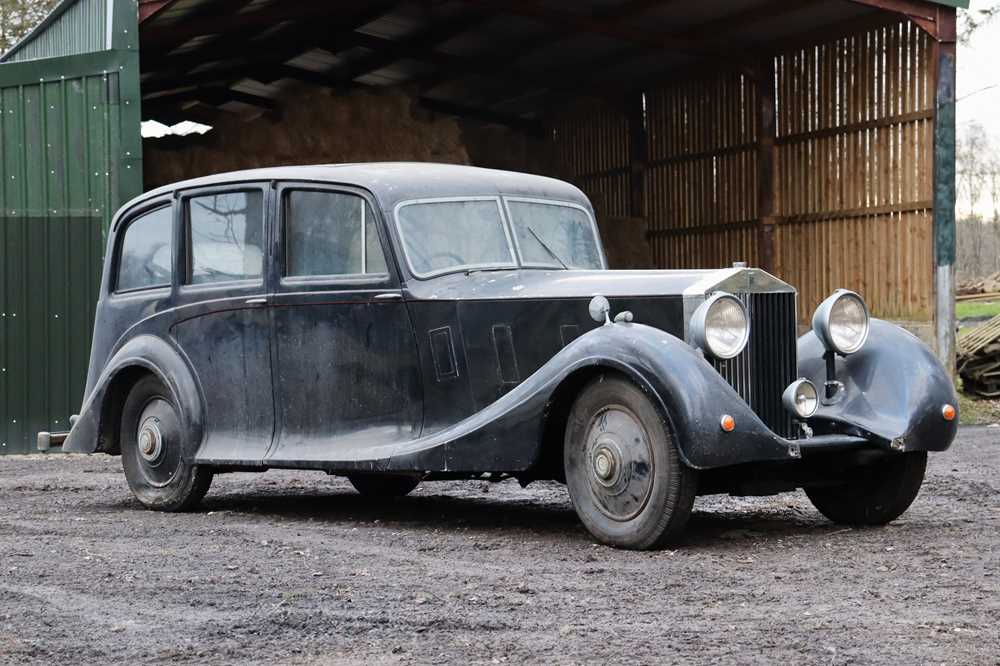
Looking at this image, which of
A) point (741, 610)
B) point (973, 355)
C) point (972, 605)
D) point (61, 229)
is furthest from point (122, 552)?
point (973, 355)

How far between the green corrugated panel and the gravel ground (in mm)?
5950

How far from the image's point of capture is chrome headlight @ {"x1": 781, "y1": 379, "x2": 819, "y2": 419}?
608 cm

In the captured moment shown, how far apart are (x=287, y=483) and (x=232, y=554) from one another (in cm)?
373

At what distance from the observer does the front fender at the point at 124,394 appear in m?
7.36

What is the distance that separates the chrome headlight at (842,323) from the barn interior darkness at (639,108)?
30.7 feet

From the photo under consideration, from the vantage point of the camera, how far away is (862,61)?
673 inches

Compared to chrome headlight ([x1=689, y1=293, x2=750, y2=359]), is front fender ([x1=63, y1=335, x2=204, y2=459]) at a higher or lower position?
lower

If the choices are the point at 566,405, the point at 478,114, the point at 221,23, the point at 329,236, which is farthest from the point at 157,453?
the point at 478,114

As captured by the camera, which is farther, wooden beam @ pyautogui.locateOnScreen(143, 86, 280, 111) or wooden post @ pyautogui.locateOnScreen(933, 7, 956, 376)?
wooden beam @ pyautogui.locateOnScreen(143, 86, 280, 111)

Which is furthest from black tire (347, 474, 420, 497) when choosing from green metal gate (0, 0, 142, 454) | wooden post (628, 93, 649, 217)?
wooden post (628, 93, 649, 217)

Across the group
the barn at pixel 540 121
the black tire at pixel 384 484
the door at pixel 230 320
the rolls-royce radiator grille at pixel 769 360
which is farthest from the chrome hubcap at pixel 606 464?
the barn at pixel 540 121

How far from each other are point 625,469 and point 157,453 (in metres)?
2.99

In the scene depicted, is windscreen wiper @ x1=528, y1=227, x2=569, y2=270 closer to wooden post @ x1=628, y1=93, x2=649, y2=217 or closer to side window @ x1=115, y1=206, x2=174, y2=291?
side window @ x1=115, y1=206, x2=174, y2=291

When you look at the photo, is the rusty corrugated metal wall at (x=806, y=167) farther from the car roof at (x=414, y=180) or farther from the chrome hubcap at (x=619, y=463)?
the chrome hubcap at (x=619, y=463)
